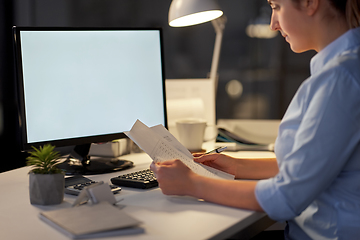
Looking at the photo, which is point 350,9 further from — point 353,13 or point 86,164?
point 86,164

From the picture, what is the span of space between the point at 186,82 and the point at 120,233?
121 centimetres

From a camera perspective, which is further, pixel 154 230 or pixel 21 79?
pixel 21 79

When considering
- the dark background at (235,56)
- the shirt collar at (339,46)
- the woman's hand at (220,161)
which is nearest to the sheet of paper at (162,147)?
the woman's hand at (220,161)

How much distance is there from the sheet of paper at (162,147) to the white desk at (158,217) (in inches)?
3.8

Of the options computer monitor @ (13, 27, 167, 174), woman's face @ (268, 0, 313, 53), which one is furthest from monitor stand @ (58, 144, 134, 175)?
woman's face @ (268, 0, 313, 53)

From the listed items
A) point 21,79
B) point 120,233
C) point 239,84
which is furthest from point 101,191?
point 239,84

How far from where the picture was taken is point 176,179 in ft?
2.87

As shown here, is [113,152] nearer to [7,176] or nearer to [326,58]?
[7,176]

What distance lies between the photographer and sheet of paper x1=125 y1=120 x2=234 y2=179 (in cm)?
96

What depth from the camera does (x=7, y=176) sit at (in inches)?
45.3

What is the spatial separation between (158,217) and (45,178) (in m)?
0.25

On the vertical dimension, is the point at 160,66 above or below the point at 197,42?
below

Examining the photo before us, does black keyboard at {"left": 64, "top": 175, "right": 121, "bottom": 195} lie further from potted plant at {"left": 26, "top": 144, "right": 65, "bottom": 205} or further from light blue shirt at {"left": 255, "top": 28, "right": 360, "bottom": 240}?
light blue shirt at {"left": 255, "top": 28, "right": 360, "bottom": 240}

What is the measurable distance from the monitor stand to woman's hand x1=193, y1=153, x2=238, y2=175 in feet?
0.92
